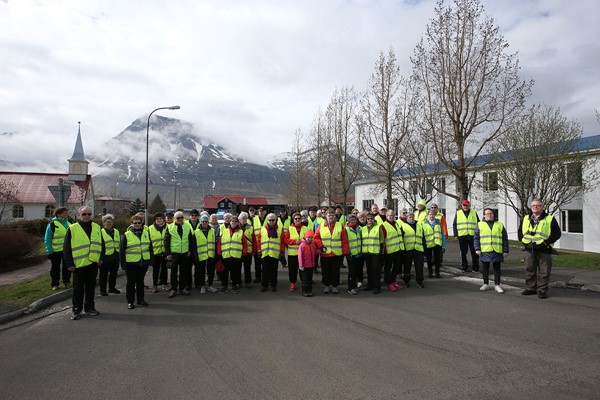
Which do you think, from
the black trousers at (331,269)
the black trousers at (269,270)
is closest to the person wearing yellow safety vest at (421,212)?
the black trousers at (331,269)

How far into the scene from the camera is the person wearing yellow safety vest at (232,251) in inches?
366

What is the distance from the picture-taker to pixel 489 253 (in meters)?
8.91

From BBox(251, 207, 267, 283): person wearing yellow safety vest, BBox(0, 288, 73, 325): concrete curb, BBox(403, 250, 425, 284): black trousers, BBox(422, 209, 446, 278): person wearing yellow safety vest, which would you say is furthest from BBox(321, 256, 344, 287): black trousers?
BBox(0, 288, 73, 325): concrete curb

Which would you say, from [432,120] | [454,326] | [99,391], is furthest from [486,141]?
[99,391]

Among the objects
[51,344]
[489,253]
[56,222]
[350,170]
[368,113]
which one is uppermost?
[368,113]

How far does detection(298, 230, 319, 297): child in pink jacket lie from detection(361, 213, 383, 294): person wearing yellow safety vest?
1.29 m

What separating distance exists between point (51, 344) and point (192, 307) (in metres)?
2.56

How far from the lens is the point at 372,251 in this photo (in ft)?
29.2

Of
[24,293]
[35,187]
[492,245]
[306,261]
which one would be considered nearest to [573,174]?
[492,245]

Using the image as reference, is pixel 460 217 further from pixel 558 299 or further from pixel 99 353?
pixel 99 353

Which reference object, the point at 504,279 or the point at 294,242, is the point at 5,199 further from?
the point at 504,279

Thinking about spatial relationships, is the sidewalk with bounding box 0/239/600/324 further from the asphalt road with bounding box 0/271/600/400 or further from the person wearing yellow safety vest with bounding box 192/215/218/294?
the person wearing yellow safety vest with bounding box 192/215/218/294

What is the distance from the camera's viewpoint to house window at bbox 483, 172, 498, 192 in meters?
25.4

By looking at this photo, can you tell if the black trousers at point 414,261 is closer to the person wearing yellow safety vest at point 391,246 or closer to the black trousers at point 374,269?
the person wearing yellow safety vest at point 391,246
